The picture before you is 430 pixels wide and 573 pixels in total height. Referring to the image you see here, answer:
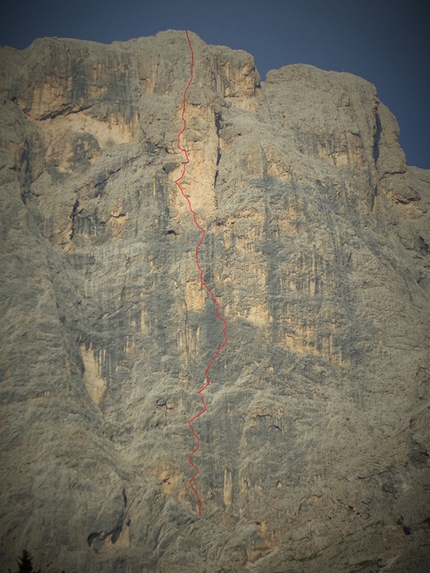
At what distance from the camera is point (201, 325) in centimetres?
6356

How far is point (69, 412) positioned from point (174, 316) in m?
8.52

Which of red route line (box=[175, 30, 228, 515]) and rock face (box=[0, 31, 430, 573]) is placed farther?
red route line (box=[175, 30, 228, 515])

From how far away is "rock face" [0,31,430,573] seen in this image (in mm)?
58469

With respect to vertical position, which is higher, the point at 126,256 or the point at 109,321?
the point at 126,256

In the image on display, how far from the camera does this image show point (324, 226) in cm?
6669

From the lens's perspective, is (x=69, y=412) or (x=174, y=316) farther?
(x=174, y=316)

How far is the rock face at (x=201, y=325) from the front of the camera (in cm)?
5847

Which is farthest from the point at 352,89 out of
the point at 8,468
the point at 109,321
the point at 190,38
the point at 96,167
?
the point at 8,468

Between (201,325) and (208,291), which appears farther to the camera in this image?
(208,291)

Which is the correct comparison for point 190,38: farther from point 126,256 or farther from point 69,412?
point 69,412

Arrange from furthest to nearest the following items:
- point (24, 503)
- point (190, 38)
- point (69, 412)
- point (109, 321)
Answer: point (190, 38), point (109, 321), point (69, 412), point (24, 503)

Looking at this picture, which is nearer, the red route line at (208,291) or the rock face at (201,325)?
the rock face at (201,325)

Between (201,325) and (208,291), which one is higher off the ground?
(208,291)

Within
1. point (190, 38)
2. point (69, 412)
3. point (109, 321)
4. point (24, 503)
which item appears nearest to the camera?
point (24, 503)
